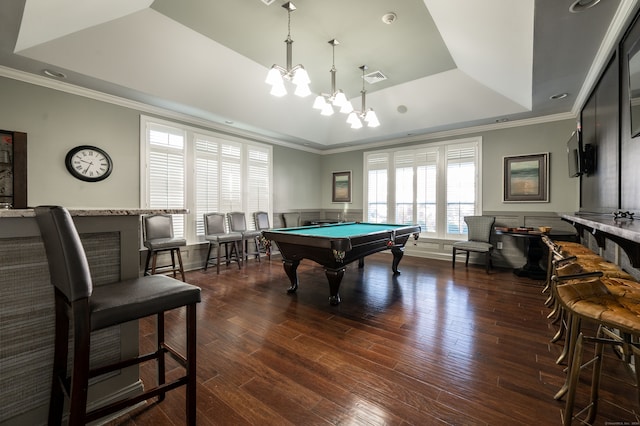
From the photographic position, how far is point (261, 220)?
614 cm

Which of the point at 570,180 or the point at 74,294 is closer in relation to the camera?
the point at 74,294

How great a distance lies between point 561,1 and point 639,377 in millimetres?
2605

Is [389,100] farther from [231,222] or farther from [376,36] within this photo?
[231,222]

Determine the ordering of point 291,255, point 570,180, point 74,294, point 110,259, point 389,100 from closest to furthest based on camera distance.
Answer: point 74,294, point 110,259, point 291,255, point 570,180, point 389,100

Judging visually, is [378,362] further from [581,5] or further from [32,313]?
[581,5]

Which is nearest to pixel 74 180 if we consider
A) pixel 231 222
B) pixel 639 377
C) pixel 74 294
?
pixel 231 222

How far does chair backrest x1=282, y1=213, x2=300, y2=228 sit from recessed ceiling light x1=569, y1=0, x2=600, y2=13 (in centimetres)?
590

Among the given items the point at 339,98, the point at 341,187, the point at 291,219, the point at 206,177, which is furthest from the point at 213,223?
the point at 341,187

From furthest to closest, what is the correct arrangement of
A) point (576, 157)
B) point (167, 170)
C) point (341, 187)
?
point (341, 187), point (167, 170), point (576, 157)

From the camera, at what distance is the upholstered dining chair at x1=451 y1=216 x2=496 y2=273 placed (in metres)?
5.00

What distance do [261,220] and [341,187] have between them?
8.70ft

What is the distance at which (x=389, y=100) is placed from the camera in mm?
5430

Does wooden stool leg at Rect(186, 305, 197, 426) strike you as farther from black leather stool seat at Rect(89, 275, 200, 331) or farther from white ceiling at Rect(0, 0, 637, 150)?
white ceiling at Rect(0, 0, 637, 150)

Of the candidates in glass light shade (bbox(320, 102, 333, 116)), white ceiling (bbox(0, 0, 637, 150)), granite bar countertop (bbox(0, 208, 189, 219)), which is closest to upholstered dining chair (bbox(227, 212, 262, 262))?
white ceiling (bbox(0, 0, 637, 150))
